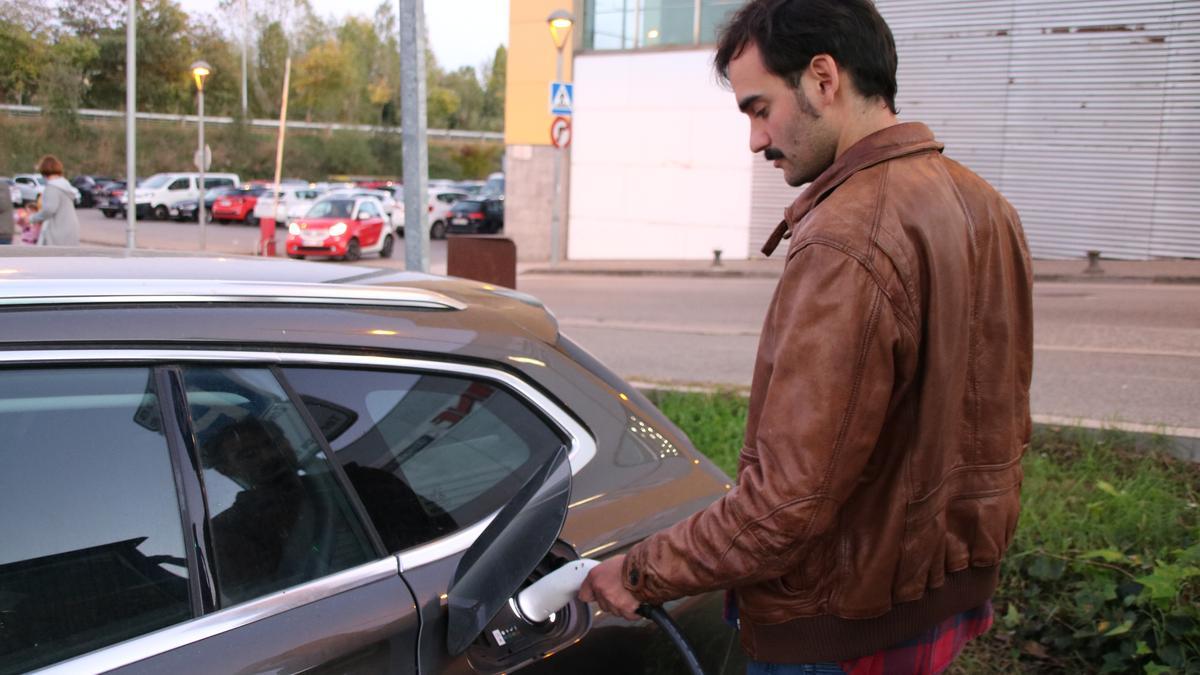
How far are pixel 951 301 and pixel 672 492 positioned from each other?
0.93m

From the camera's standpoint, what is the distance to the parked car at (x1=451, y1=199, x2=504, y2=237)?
108 feet

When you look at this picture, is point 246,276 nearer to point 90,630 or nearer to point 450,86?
point 90,630

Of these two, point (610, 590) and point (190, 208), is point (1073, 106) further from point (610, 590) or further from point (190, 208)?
point (190, 208)

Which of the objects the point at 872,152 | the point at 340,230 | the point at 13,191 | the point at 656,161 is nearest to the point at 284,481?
the point at 872,152

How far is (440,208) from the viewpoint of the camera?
116 ft

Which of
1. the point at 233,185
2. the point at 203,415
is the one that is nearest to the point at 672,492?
the point at 203,415

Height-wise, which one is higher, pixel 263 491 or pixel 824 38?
pixel 824 38

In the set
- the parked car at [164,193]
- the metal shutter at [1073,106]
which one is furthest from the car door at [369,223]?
the metal shutter at [1073,106]

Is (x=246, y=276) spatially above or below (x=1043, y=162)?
below

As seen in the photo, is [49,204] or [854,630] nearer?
[854,630]

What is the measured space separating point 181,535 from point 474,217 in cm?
3183

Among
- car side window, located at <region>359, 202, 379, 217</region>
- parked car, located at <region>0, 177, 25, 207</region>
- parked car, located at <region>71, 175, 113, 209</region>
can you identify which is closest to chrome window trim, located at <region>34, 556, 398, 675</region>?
parked car, located at <region>0, 177, 25, 207</region>

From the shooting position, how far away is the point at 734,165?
22844 millimetres

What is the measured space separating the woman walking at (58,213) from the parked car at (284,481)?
30.4 ft
